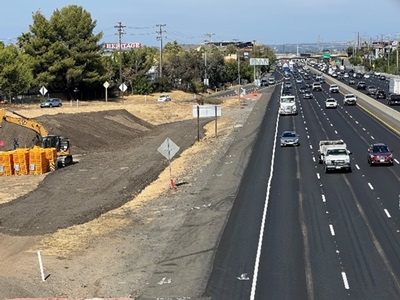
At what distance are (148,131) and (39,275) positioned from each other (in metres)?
62.9

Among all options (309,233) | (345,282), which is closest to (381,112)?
(309,233)

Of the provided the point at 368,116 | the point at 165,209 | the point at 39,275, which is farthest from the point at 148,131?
the point at 39,275

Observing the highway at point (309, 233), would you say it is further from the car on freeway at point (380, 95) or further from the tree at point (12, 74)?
the car on freeway at point (380, 95)

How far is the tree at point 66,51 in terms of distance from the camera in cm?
11575

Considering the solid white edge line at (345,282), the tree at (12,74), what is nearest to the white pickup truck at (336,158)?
the solid white edge line at (345,282)

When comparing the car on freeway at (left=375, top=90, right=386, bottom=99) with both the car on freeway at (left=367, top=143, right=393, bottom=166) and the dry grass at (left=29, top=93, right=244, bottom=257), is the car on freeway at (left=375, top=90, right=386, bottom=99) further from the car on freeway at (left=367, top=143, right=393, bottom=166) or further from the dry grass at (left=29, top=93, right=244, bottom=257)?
the car on freeway at (left=367, top=143, right=393, bottom=166)

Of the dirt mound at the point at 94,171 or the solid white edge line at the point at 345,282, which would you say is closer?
the solid white edge line at the point at 345,282

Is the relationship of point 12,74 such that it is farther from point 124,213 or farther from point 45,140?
point 124,213

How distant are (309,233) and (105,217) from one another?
36.9 feet

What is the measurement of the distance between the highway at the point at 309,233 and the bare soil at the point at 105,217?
121 centimetres

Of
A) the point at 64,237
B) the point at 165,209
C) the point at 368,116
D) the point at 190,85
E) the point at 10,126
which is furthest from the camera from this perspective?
the point at 190,85

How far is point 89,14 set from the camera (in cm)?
12456

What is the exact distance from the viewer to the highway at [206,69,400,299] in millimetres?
21984

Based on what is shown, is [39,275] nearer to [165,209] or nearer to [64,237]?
[64,237]
